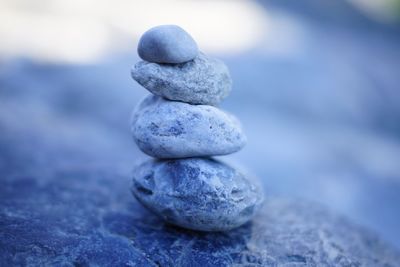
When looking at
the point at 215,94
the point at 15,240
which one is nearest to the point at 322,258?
the point at 215,94

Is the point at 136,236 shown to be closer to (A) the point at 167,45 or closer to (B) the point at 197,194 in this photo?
(B) the point at 197,194

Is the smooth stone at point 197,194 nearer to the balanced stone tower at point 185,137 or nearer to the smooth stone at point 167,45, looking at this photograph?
the balanced stone tower at point 185,137

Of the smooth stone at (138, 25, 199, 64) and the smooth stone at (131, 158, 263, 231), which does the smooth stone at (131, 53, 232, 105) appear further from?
the smooth stone at (131, 158, 263, 231)

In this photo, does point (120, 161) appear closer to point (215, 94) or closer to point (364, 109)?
point (215, 94)

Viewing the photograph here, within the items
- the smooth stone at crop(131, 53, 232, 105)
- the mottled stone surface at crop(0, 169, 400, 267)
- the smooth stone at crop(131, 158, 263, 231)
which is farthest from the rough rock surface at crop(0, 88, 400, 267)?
the smooth stone at crop(131, 53, 232, 105)

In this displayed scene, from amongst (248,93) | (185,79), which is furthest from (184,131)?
(248,93)

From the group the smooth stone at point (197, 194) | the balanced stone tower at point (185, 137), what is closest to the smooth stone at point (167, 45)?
the balanced stone tower at point (185, 137)
